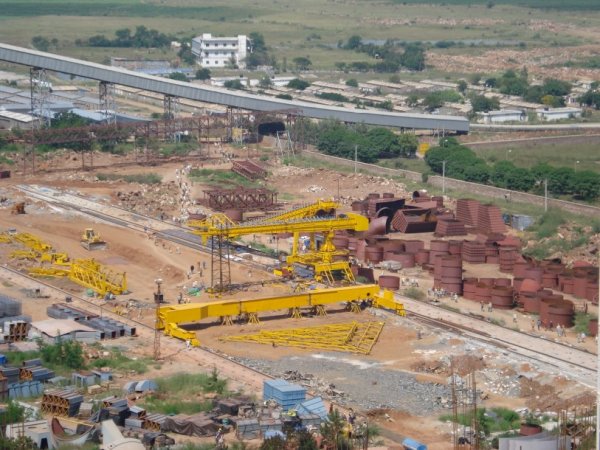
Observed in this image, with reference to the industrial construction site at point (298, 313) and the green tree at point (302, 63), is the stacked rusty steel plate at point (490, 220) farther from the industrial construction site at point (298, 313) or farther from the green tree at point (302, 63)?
the green tree at point (302, 63)

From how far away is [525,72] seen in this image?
2977 inches

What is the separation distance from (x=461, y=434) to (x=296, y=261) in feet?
36.3

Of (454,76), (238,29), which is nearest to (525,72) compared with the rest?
(454,76)

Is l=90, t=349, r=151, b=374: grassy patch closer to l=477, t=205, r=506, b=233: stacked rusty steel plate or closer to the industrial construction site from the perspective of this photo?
the industrial construction site

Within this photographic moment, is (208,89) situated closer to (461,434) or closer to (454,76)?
(454,76)

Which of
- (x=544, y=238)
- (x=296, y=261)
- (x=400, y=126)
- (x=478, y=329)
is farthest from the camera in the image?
(x=400, y=126)

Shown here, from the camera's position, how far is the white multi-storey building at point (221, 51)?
81188 mm

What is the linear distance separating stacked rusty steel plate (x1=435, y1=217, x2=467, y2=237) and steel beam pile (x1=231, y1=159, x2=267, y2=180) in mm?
9280

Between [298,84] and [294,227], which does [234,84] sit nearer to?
[298,84]

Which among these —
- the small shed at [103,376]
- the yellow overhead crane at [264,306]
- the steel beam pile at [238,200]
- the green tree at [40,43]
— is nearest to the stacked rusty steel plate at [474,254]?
the yellow overhead crane at [264,306]

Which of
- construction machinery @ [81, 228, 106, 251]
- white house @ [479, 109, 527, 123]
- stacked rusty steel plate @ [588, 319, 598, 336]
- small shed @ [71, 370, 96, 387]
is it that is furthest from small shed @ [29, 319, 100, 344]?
white house @ [479, 109, 527, 123]

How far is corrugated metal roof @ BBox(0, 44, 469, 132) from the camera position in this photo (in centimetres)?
5291

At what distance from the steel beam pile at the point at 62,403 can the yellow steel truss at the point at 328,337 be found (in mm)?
5689

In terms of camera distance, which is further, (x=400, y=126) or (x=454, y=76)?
(x=454, y=76)
